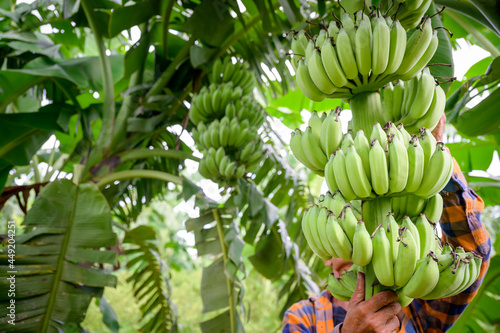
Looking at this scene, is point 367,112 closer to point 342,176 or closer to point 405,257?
point 342,176

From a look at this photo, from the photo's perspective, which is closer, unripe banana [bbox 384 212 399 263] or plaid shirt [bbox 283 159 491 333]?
unripe banana [bbox 384 212 399 263]

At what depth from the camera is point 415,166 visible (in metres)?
0.74

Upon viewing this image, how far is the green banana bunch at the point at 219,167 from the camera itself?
1688mm

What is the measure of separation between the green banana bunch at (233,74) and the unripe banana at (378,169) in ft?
4.38

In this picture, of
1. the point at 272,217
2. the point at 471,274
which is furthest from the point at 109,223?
the point at 471,274

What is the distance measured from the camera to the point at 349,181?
2.49 ft

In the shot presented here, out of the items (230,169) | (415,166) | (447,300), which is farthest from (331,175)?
(230,169)

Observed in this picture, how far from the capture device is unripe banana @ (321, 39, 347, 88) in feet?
2.70

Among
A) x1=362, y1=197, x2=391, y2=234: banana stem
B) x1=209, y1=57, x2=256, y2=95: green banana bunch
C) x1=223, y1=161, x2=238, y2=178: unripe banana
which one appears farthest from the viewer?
x1=209, y1=57, x2=256, y2=95: green banana bunch

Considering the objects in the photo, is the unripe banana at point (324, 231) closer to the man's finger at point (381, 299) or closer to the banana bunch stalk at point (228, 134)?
the man's finger at point (381, 299)

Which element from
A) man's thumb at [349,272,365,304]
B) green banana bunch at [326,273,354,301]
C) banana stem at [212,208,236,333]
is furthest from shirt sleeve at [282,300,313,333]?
man's thumb at [349,272,365,304]

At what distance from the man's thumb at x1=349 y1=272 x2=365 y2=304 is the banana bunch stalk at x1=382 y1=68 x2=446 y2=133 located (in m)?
0.35

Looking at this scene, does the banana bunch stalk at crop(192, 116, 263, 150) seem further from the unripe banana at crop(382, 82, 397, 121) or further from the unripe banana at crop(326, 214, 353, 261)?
the unripe banana at crop(326, 214, 353, 261)

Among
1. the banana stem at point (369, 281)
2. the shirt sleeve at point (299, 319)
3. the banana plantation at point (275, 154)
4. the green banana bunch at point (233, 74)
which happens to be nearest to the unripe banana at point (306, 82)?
the banana plantation at point (275, 154)
